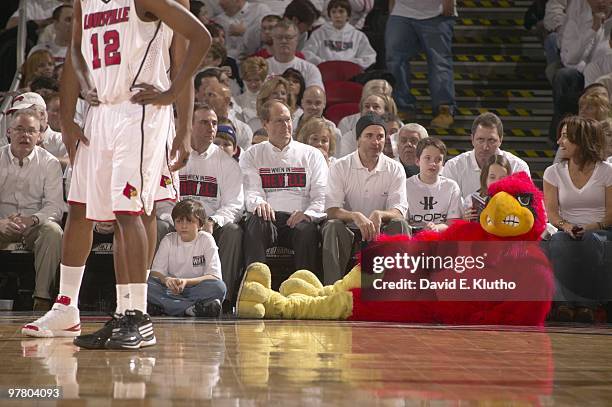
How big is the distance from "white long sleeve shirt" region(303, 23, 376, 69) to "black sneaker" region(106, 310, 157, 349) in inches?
262

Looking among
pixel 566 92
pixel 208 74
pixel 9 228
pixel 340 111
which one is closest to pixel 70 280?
pixel 9 228

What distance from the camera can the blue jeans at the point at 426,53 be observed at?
9.88 m

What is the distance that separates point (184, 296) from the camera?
7.02 meters

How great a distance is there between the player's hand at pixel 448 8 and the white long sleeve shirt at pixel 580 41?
1076 millimetres

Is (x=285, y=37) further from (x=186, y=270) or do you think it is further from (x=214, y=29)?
(x=186, y=270)

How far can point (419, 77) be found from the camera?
35.9 ft

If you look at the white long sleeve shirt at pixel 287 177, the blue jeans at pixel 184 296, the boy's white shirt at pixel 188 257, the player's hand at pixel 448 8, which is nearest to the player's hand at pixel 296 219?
the white long sleeve shirt at pixel 287 177

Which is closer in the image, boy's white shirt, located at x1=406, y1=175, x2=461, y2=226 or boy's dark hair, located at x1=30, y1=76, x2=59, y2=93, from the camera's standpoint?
boy's white shirt, located at x1=406, y1=175, x2=461, y2=226

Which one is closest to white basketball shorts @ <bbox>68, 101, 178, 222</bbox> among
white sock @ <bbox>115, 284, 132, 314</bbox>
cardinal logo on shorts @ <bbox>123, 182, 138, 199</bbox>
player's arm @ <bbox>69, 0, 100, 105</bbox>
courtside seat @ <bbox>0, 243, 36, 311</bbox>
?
cardinal logo on shorts @ <bbox>123, 182, 138, 199</bbox>

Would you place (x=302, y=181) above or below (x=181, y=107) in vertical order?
below

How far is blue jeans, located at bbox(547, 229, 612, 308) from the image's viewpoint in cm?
697

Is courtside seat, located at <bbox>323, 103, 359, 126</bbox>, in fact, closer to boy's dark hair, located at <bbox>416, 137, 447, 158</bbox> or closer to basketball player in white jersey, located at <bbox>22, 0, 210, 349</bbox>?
boy's dark hair, located at <bbox>416, 137, 447, 158</bbox>

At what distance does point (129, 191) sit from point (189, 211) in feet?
8.88

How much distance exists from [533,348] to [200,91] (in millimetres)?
4794
